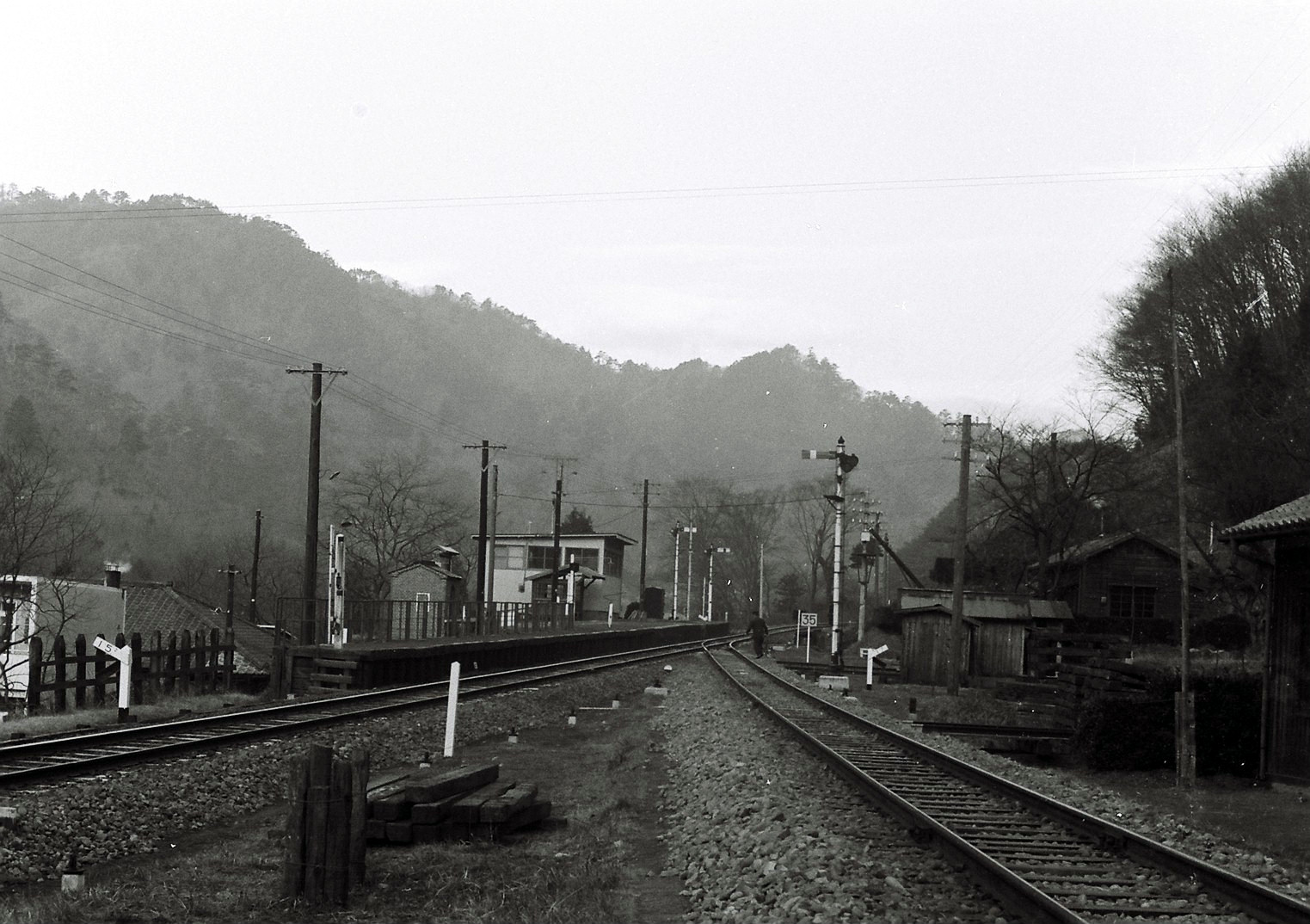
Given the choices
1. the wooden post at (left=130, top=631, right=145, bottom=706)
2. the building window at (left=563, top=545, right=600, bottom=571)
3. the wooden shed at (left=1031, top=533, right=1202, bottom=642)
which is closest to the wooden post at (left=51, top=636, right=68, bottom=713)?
the wooden post at (left=130, top=631, right=145, bottom=706)

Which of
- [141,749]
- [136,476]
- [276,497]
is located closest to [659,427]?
[276,497]

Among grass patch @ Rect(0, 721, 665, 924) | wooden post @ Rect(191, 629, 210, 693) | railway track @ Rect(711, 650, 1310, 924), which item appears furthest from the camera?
wooden post @ Rect(191, 629, 210, 693)

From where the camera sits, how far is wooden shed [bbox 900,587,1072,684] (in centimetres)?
4066

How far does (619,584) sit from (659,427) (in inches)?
3719

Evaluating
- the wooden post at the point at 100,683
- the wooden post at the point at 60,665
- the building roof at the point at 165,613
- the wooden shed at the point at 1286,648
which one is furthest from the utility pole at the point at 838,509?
the building roof at the point at 165,613

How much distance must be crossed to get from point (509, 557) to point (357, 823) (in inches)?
3475

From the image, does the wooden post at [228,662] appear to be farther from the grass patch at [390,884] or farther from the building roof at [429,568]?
the building roof at [429,568]

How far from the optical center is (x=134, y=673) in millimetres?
24609

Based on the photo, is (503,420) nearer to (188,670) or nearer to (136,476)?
(136,476)

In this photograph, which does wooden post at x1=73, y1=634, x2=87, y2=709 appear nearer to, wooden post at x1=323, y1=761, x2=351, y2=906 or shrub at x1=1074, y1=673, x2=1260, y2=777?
wooden post at x1=323, y1=761, x2=351, y2=906

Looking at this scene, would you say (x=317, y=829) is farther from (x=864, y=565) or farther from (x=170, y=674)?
(x=864, y=565)

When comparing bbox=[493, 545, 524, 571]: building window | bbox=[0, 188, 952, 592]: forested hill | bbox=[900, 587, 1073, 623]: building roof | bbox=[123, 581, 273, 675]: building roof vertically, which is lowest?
bbox=[123, 581, 273, 675]: building roof

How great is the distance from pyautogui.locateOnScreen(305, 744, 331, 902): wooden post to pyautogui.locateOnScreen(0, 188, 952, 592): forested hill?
136 metres

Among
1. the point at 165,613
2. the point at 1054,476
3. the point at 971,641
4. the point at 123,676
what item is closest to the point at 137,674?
the point at 123,676
